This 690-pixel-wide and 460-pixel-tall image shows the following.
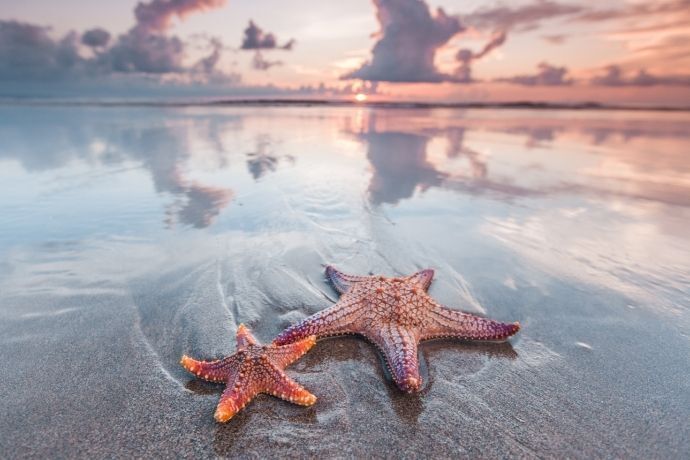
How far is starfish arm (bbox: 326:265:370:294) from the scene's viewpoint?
340 cm

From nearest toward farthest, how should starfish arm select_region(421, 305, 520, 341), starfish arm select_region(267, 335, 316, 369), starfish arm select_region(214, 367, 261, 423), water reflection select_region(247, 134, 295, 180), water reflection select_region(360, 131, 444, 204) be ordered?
starfish arm select_region(214, 367, 261, 423)
starfish arm select_region(267, 335, 316, 369)
starfish arm select_region(421, 305, 520, 341)
water reflection select_region(360, 131, 444, 204)
water reflection select_region(247, 134, 295, 180)

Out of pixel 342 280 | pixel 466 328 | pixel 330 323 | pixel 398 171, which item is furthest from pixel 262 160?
pixel 466 328

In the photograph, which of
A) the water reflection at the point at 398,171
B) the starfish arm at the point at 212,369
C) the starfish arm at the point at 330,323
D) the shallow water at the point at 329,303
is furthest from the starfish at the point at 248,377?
the water reflection at the point at 398,171

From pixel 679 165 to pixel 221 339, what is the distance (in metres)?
13.4

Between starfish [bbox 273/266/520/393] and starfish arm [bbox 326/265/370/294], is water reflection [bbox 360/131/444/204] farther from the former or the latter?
starfish [bbox 273/266/520/393]

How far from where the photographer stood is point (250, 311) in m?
3.30

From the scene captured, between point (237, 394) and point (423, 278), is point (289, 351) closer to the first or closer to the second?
point (237, 394)

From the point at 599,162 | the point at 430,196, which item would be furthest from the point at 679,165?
the point at 430,196

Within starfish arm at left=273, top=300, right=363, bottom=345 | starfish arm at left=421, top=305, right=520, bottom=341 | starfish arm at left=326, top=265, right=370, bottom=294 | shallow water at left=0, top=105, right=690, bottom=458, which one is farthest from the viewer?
starfish arm at left=326, top=265, right=370, bottom=294

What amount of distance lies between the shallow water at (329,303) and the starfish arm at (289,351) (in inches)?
5.0

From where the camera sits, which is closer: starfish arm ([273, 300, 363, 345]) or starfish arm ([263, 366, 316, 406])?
starfish arm ([263, 366, 316, 406])

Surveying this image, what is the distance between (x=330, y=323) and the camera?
285 cm

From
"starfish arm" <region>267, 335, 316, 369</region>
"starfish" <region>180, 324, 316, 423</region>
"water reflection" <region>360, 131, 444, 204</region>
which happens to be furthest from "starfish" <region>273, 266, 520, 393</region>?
"water reflection" <region>360, 131, 444, 204</region>

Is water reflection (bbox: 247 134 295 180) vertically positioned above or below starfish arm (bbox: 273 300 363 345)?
below
